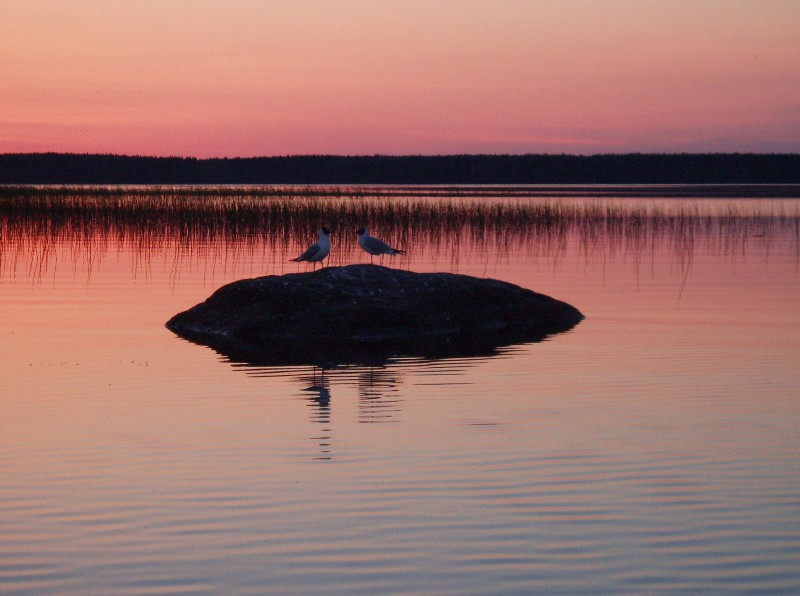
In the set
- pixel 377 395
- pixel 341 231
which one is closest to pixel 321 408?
pixel 377 395

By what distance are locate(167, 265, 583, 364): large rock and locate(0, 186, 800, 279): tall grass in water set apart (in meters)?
7.71

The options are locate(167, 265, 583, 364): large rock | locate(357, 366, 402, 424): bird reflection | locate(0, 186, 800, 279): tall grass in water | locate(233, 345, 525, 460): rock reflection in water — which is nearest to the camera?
locate(233, 345, 525, 460): rock reflection in water

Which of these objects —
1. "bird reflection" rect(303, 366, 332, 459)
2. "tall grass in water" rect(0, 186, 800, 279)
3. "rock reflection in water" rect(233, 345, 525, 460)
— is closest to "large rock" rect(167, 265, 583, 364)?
"rock reflection in water" rect(233, 345, 525, 460)

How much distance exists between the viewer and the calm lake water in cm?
541

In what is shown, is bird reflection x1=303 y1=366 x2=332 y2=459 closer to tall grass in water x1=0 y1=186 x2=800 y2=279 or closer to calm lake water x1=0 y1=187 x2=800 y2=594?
calm lake water x1=0 y1=187 x2=800 y2=594

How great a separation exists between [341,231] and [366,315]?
1659 centimetres

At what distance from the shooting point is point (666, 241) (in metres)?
28.0

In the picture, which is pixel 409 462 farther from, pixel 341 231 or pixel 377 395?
pixel 341 231

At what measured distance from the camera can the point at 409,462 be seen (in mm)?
7172

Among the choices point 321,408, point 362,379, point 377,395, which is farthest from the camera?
point 362,379

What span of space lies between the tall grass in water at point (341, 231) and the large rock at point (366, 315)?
7.71 metres

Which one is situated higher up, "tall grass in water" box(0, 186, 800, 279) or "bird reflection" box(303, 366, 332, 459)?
"bird reflection" box(303, 366, 332, 459)

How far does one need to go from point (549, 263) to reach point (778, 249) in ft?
18.7

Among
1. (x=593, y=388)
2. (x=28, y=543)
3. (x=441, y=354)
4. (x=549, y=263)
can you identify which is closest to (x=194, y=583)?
(x=28, y=543)
